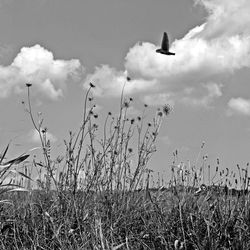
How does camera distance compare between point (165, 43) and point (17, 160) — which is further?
point (17, 160)

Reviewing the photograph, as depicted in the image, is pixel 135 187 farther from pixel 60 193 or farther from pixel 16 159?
pixel 16 159

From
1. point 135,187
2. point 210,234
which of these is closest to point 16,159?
point 135,187

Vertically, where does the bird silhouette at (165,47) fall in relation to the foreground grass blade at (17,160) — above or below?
above

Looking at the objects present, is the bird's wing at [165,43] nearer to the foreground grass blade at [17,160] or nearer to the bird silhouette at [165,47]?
the bird silhouette at [165,47]

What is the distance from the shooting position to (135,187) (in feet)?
16.5

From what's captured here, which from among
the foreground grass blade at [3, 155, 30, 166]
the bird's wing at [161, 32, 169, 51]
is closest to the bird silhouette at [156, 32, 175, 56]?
the bird's wing at [161, 32, 169, 51]

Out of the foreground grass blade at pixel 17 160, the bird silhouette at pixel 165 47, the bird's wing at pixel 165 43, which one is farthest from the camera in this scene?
the foreground grass blade at pixel 17 160

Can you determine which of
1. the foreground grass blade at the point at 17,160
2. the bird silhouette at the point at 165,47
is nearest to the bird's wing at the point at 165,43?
the bird silhouette at the point at 165,47

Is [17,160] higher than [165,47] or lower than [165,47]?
lower

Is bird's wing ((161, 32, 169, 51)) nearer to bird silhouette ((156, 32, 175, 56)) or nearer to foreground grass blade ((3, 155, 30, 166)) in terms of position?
bird silhouette ((156, 32, 175, 56))

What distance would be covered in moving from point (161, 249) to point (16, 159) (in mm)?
1802

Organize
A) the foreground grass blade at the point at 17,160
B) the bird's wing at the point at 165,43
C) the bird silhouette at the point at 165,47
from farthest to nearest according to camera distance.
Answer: the foreground grass blade at the point at 17,160
the bird's wing at the point at 165,43
the bird silhouette at the point at 165,47

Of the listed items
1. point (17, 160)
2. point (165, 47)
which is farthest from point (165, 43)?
point (17, 160)

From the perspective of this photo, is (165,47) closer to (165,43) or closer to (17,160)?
(165,43)
